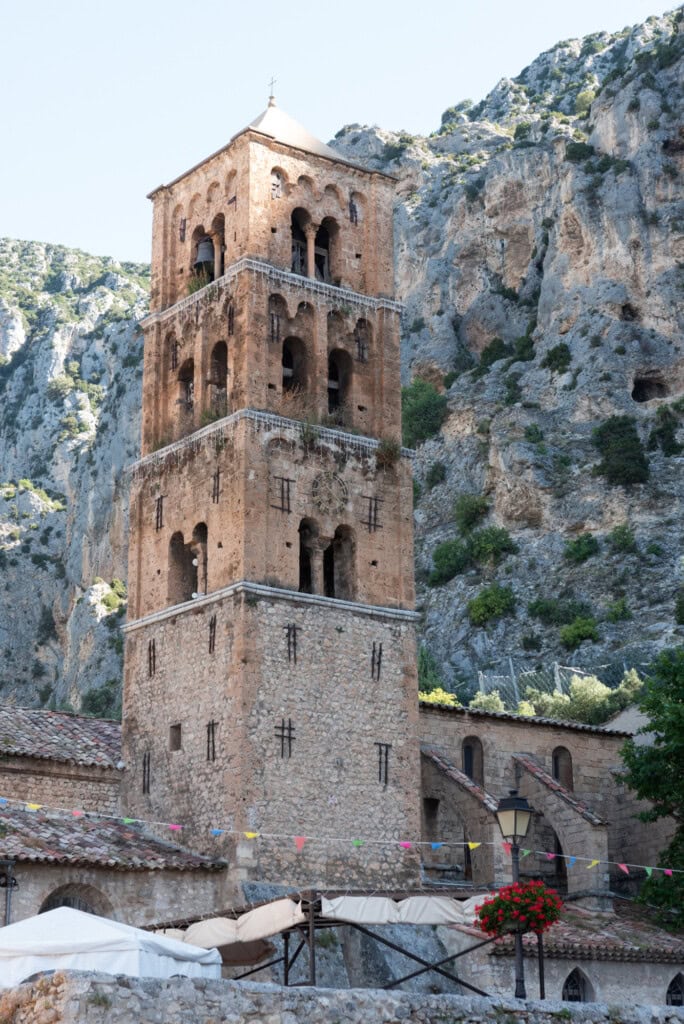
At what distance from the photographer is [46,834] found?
112ft

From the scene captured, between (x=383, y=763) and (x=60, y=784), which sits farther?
(x=383, y=763)

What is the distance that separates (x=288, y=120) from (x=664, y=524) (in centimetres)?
4761

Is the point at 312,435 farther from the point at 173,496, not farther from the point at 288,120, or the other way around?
the point at 288,120

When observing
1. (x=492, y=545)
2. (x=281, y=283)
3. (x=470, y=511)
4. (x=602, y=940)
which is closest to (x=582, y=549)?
(x=492, y=545)

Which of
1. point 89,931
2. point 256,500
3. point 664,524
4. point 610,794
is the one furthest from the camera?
point 664,524

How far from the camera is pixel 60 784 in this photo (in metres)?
36.8

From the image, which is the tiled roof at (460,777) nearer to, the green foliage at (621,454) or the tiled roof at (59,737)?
the tiled roof at (59,737)

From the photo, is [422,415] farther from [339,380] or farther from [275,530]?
[275,530]

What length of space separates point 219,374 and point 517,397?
56.8m

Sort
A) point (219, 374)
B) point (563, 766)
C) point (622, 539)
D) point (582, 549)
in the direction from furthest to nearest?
point (582, 549) → point (622, 539) → point (563, 766) → point (219, 374)

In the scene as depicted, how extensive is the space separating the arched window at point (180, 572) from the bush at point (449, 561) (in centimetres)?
5230

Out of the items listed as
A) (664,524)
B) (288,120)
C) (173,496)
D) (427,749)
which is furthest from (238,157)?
(664,524)

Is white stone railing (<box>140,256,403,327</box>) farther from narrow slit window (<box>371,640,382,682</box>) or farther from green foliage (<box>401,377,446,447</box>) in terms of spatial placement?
green foliage (<box>401,377,446,447</box>)

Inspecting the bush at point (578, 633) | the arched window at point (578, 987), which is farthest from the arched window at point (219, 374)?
the bush at point (578, 633)
